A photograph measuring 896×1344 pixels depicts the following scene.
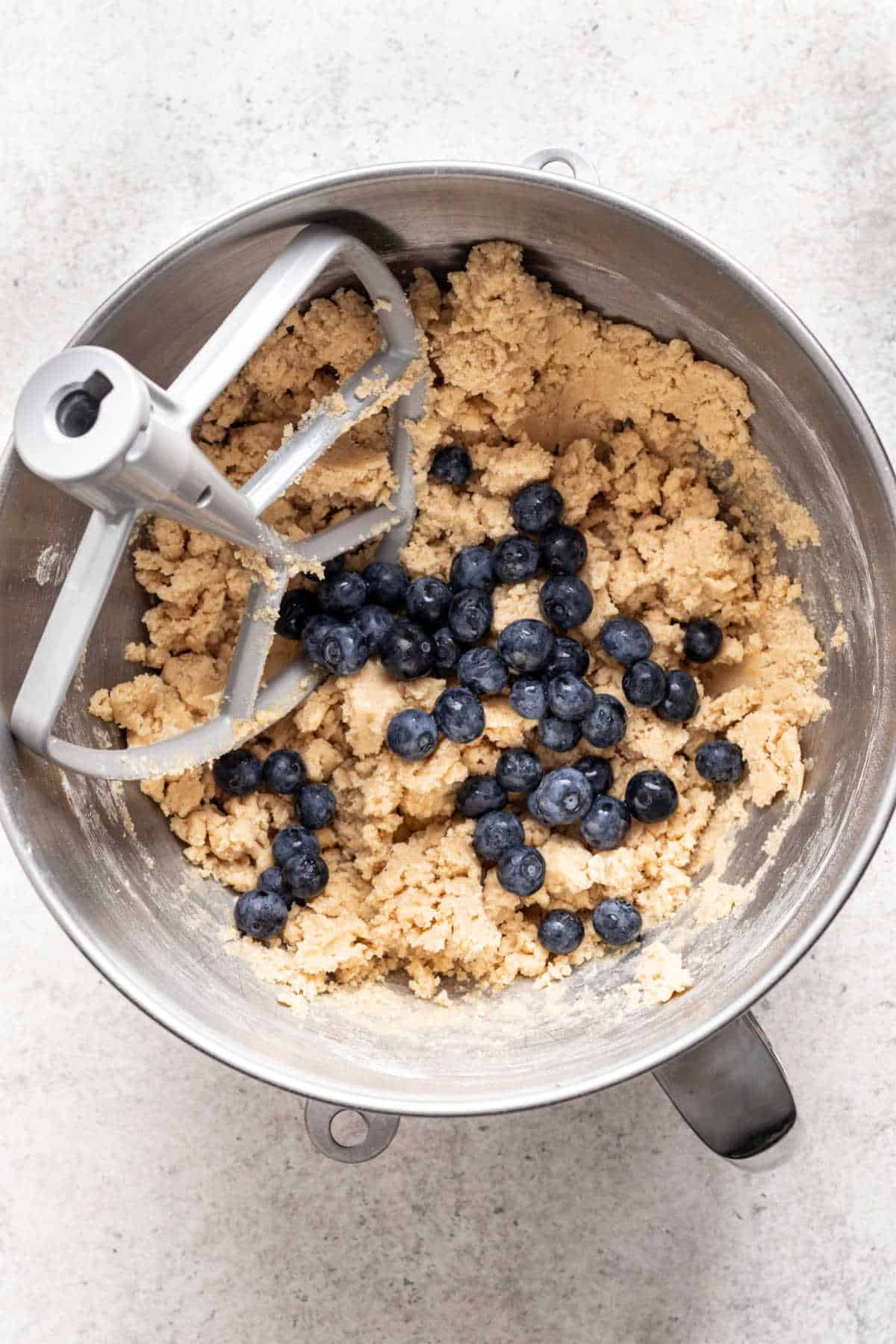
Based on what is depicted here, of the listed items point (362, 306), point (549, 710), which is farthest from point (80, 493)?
point (549, 710)

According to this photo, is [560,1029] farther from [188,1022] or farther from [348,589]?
[348,589]

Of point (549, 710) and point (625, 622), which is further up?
point (625, 622)

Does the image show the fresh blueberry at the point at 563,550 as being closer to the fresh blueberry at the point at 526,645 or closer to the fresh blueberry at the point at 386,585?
the fresh blueberry at the point at 526,645

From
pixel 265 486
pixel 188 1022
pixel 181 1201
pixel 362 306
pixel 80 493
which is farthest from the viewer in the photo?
pixel 181 1201

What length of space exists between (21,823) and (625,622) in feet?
2.67

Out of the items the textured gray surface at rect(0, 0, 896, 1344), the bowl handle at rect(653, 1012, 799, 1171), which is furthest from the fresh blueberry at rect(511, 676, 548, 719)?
the textured gray surface at rect(0, 0, 896, 1344)

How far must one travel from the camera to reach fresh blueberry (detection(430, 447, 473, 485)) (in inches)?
62.7

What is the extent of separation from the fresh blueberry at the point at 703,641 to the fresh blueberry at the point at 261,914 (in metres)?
0.66

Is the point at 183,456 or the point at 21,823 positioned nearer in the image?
the point at 183,456

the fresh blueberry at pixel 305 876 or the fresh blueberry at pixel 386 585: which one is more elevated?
the fresh blueberry at pixel 386 585

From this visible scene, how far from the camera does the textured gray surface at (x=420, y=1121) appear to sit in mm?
1736

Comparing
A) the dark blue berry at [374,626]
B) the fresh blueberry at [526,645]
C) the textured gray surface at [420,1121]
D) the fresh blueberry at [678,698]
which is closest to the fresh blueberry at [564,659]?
the fresh blueberry at [526,645]

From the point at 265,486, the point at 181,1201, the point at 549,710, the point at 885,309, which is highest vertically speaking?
the point at 885,309

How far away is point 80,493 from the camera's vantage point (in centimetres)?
114
